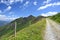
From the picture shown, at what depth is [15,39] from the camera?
2723 cm

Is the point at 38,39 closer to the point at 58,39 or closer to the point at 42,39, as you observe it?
the point at 42,39

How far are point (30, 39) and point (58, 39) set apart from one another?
14.6 ft

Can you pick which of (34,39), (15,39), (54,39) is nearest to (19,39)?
(15,39)

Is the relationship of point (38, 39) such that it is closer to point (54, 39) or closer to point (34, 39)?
point (34, 39)

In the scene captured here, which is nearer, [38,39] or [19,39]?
[19,39]

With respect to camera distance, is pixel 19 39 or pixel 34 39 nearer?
pixel 19 39

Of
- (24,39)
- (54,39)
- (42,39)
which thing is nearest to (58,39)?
(54,39)

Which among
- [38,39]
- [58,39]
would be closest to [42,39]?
[38,39]

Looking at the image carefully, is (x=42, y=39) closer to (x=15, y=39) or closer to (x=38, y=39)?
(x=38, y=39)

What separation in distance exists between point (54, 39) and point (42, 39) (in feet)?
8.77

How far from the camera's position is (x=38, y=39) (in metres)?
29.8

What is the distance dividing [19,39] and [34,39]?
117 inches

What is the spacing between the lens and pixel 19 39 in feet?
90.7

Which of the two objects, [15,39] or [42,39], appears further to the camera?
[42,39]
